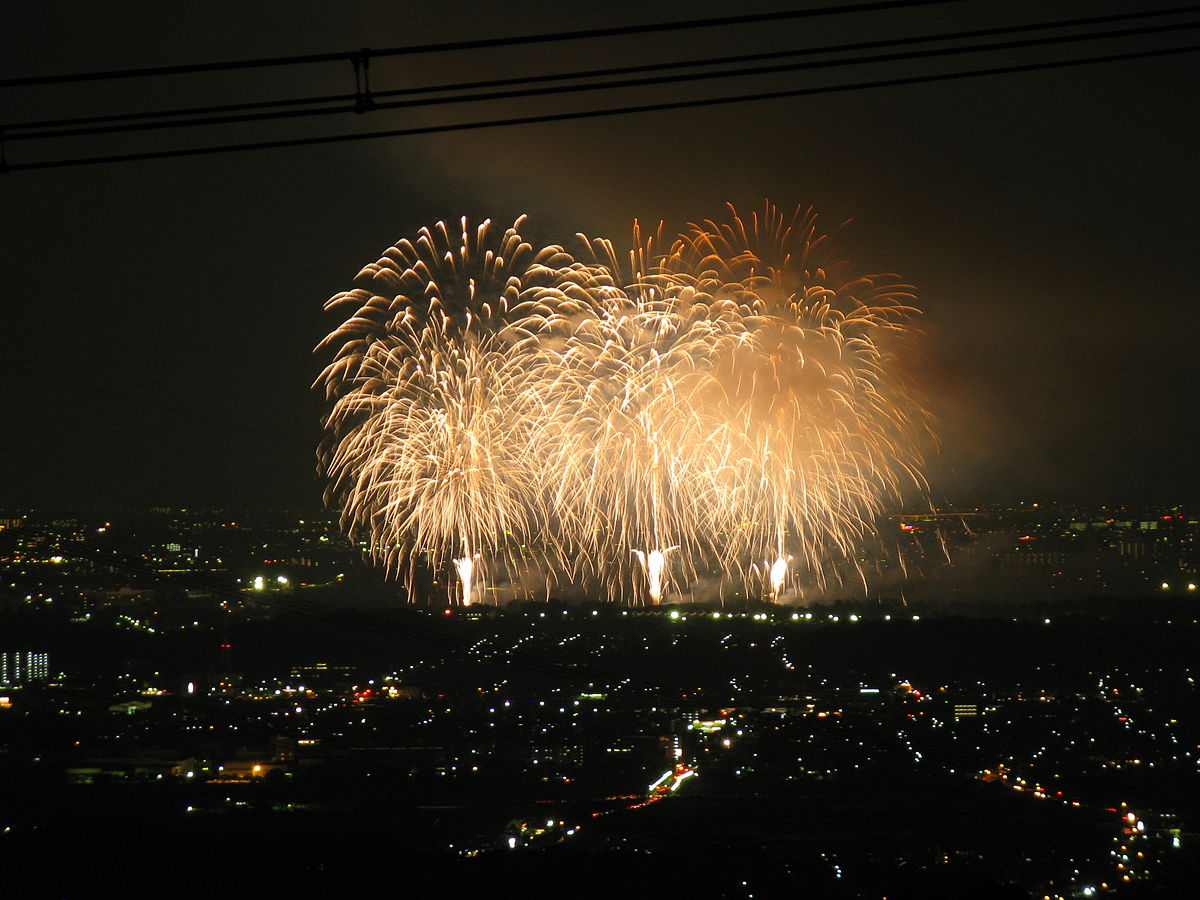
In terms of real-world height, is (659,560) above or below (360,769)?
above

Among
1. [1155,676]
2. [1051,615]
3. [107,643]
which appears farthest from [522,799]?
[1051,615]

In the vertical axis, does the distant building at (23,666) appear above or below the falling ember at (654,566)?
below

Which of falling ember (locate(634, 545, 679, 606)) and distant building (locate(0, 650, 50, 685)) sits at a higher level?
falling ember (locate(634, 545, 679, 606))

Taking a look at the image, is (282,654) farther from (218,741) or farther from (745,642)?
(745,642)

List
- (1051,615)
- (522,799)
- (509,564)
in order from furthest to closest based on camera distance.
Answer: (1051,615) < (509,564) < (522,799)

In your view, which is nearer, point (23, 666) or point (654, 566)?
point (654, 566)

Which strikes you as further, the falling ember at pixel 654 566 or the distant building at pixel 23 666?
the distant building at pixel 23 666

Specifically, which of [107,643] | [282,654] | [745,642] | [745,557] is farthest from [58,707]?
[745,642]

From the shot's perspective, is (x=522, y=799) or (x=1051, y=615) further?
(x=1051, y=615)

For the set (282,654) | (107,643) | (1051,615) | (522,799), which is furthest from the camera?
(1051,615)

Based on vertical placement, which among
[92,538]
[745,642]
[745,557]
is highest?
[92,538]

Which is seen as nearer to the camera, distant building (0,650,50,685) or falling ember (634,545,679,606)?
falling ember (634,545,679,606)
